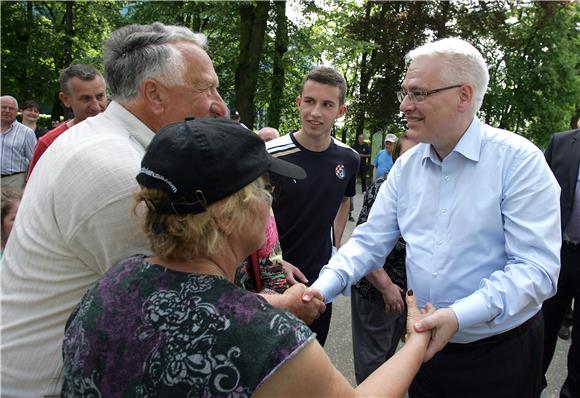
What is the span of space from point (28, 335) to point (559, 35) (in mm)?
25864

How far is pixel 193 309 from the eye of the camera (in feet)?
3.60

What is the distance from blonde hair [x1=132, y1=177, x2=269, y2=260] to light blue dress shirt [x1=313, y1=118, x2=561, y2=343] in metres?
1.07

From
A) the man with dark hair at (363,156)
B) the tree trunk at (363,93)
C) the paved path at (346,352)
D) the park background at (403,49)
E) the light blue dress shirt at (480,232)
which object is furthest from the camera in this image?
the tree trunk at (363,93)

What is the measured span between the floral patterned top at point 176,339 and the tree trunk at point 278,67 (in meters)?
15.5

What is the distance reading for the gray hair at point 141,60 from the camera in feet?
5.86

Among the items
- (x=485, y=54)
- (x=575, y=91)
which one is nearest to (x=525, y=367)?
(x=485, y=54)

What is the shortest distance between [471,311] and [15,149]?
6989 millimetres

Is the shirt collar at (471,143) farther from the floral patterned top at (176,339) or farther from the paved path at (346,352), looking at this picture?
the paved path at (346,352)

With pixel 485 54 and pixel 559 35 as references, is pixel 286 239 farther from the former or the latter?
pixel 559 35

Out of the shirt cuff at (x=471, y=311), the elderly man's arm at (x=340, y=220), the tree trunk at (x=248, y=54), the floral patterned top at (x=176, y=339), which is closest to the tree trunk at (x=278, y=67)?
the tree trunk at (x=248, y=54)

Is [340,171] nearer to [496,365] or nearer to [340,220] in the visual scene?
[340,220]

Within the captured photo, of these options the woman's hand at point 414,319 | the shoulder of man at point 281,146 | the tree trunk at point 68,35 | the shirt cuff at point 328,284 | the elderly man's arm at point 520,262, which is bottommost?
the tree trunk at point 68,35

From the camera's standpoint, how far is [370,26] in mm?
21141

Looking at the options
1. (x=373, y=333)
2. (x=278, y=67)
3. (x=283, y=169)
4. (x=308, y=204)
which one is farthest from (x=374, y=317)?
(x=278, y=67)
